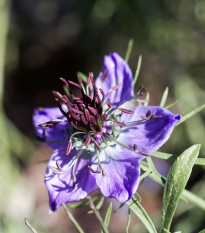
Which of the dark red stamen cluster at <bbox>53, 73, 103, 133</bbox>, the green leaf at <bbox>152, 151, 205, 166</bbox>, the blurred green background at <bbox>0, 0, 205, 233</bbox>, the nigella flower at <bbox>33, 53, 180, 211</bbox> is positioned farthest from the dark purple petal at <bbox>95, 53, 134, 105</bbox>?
the blurred green background at <bbox>0, 0, 205, 233</bbox>

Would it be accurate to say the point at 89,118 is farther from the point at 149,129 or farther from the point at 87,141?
the point at 149,129

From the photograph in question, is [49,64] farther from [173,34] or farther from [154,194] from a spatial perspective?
[154,194]

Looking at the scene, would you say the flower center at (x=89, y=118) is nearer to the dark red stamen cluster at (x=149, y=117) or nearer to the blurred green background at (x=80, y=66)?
the dark red stamen cluster at (x=149, y=117)

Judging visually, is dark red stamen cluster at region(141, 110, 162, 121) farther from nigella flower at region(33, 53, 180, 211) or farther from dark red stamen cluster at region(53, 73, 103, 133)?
dark red stamen cluster at region(53, 73, 103, 133)

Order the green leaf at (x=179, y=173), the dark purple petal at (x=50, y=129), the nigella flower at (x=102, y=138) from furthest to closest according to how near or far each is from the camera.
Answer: the dark purple petal at (x=50, y=129) < the nigella flower at (x=102, y=138) < the green leaf at (x=179, y=173)

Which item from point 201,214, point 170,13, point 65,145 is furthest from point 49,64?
point 65,145

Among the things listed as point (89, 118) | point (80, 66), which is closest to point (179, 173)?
point (89, 118)

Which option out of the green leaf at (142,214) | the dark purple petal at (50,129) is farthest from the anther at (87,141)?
the green leaf at (142,214)
